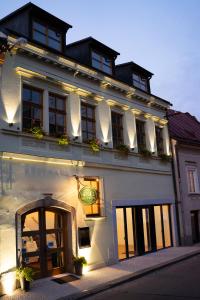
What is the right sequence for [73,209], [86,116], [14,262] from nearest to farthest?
[14,262] < [73,209] < [86,116]

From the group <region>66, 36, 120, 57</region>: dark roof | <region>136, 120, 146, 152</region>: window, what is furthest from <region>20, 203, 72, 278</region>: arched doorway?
<region>66, 36, 120, 57</region>: dark roof

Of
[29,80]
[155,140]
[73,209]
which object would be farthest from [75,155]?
[155,140]

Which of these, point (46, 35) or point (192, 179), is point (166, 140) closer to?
point (192, 179)

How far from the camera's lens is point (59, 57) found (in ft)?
45.7

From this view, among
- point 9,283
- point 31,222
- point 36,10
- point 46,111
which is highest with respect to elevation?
point 36,10

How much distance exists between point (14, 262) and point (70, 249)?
8.93 ft

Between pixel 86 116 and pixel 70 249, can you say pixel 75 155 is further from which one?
pixel 70 249

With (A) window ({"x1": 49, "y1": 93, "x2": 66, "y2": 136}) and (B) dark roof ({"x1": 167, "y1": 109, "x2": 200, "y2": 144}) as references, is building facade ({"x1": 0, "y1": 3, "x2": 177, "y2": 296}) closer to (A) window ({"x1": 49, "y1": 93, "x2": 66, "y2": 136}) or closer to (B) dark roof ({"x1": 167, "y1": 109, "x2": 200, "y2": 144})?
(A) window ({"x1": 49, "y1": 93, "x2": 66, "y2": 136})

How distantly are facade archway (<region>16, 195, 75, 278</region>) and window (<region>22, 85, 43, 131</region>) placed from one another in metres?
2.77

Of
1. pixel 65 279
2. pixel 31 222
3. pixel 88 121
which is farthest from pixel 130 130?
pixel 65 279

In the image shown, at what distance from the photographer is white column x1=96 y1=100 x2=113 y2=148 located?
51.6 ft

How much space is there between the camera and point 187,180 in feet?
72.1

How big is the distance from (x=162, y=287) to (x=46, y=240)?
14.8 ft

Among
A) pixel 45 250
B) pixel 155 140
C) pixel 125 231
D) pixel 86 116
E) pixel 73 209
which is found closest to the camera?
pixel 45 250
